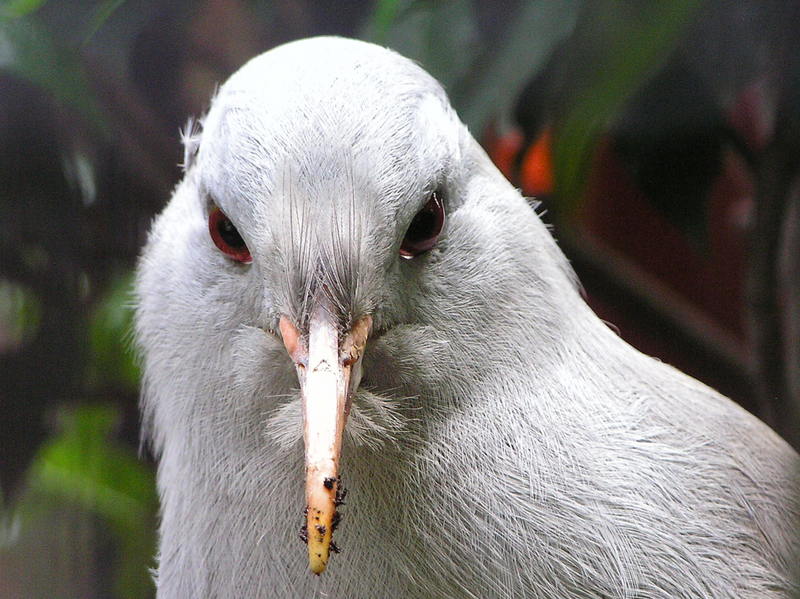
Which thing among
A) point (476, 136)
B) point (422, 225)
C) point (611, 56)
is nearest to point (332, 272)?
point (422, 225)

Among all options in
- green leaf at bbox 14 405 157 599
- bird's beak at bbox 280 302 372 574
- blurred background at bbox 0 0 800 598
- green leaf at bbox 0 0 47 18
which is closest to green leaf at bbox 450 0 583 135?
blurred background at bbox 0 0 800 598

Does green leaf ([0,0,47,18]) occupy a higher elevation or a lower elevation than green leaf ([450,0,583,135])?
higher

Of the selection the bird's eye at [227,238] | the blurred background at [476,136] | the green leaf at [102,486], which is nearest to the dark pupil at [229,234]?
the bird's eye at [227,238]

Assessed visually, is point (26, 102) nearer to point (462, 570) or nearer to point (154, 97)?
point (154, 97)

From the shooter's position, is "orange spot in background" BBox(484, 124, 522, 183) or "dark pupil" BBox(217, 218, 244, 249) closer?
"dark pupil" BBox(217, 218, 244, 249)

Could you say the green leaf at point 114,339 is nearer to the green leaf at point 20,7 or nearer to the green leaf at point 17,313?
the green leaf at point 17,313

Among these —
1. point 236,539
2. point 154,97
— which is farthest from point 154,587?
point 154,97

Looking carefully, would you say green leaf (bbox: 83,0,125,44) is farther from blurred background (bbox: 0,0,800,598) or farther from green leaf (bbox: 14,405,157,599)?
green leaf (bbox: 14,405,157,599)
